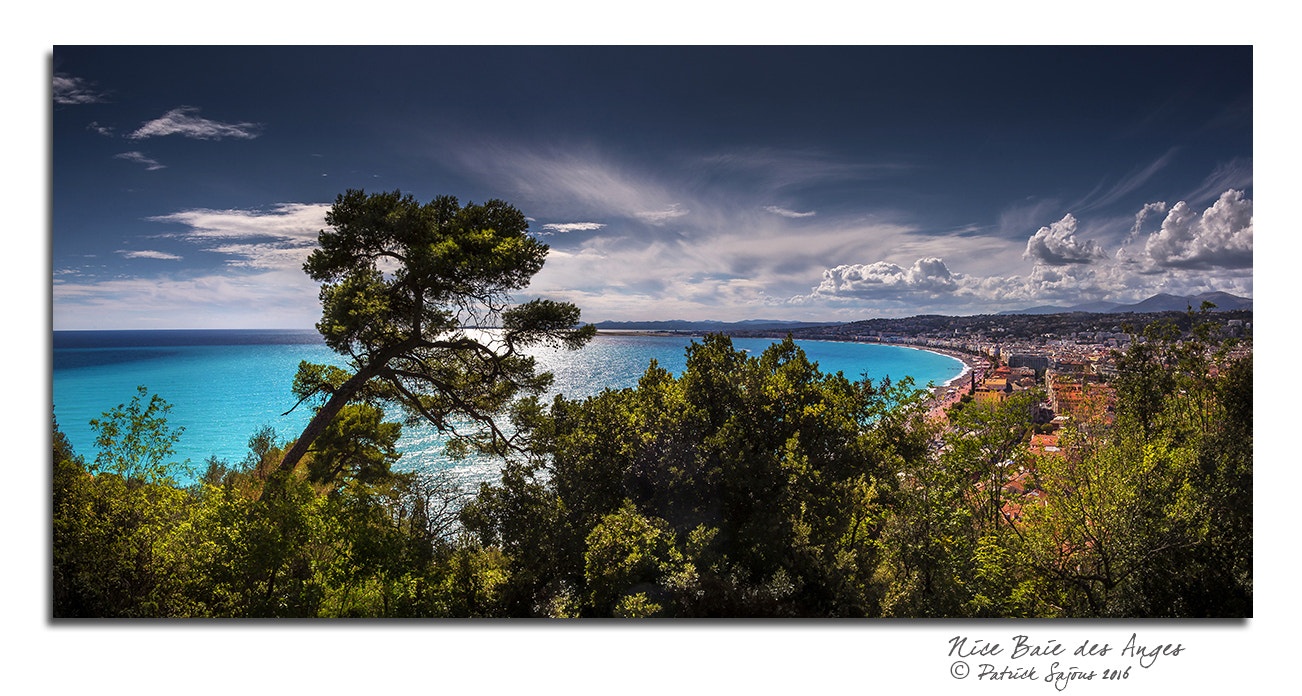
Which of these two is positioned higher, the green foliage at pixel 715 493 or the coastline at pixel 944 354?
the coastline at pixel 944 354

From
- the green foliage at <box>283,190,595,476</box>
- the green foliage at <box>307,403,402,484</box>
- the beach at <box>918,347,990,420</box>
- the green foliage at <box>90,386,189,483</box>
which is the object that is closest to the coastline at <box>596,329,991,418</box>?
the beach at <box>918,347,990,420</box>

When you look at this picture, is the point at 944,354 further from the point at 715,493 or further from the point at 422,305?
the point at 422,305

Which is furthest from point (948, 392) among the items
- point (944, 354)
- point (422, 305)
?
point (422, 305)

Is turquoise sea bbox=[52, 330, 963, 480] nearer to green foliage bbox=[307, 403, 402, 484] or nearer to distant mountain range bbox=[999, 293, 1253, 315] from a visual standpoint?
green foliage bbox=[307, 403, 402, 484]

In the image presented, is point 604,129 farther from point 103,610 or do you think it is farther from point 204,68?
point 103,610

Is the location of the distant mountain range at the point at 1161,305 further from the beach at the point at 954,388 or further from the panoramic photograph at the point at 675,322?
the beach at the point at 954,388

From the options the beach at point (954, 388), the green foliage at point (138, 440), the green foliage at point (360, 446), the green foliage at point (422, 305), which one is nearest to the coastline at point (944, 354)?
the beach at point (954, 388)
